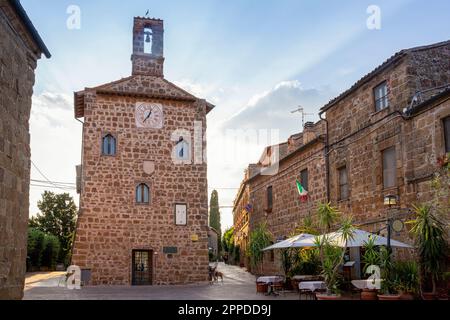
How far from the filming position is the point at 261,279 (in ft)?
53.1

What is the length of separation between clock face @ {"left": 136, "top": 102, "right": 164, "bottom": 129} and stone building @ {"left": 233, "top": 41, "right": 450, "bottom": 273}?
276 inches

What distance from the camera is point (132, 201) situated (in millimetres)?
21844

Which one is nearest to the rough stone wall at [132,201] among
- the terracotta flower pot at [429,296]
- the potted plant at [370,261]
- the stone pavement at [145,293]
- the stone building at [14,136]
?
the stone pavement at [145,293]

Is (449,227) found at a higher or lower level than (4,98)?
lower

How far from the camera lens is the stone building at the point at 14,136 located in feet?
25.7

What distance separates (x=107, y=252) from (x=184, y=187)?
4.14 meters

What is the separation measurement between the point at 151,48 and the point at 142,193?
260 inches

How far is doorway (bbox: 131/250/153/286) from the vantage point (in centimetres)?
2177

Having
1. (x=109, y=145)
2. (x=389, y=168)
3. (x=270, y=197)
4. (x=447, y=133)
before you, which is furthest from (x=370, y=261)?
(x=270, y=197)

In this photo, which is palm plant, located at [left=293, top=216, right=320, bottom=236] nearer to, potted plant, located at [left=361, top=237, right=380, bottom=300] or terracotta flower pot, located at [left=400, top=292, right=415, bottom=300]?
potted plant, located at [left=361, top=237, right=380, bottom=300]

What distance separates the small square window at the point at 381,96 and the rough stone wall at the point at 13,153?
1009 cm

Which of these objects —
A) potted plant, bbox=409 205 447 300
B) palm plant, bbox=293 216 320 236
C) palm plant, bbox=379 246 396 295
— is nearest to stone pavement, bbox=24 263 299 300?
palm plant, bbox=293 216 320 236

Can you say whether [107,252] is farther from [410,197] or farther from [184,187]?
[410,197]
